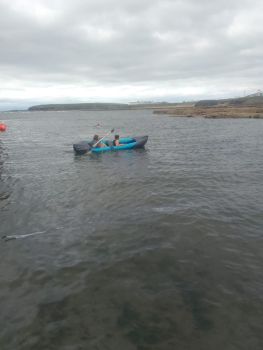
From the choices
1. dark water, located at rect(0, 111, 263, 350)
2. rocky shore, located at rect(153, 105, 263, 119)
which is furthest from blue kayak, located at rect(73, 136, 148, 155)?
rocky shore, located at rect(153, 105, 263, 119)

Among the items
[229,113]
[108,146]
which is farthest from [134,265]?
[229,113]

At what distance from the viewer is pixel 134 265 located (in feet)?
32.1

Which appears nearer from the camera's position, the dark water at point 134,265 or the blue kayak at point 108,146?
the dark water at point 134,265

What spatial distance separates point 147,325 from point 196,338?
1263 mm

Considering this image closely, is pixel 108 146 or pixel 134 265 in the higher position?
pixel 108 146

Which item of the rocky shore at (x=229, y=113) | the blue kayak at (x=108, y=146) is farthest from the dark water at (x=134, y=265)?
the rocky shore at (x=229, y=113)

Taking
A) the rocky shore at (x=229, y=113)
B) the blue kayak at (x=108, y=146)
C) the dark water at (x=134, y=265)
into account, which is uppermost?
the rocky shore at (x=229, y=113)

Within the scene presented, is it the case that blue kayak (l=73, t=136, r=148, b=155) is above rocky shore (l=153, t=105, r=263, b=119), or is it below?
below

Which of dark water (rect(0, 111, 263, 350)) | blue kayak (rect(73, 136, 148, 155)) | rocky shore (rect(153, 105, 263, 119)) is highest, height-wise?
rocky shore (rect(153, 105, 263, 119))

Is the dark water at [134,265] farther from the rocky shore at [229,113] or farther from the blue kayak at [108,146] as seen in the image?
the rocky shore at [229,113]

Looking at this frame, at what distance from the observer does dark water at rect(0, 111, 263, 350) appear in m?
7.05

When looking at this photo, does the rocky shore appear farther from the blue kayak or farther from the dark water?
the dark water

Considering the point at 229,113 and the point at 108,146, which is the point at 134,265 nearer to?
the point at 108,146

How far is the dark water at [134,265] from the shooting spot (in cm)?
705
